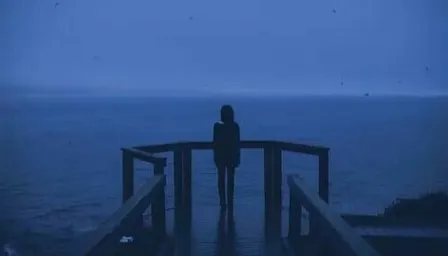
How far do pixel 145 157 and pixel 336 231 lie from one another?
4030mm

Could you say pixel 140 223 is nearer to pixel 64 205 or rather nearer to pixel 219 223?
pixel 219 223

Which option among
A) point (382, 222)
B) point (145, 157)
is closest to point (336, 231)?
point (145, 157)

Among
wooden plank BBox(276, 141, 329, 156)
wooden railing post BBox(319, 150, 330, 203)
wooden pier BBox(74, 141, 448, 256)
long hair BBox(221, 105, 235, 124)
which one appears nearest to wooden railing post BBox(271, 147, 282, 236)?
wooden pier BBox(74, 141, 448, 256)

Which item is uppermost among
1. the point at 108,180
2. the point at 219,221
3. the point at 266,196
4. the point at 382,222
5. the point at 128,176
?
the point at 128,176

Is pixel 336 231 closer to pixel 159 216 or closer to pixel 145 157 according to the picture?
pixel 159 216

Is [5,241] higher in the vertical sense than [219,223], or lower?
lower

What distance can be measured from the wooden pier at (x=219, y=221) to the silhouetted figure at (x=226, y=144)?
17.5 inches

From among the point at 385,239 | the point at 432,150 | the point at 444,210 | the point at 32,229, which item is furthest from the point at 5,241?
the point at 432,150

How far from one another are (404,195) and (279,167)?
25.5m

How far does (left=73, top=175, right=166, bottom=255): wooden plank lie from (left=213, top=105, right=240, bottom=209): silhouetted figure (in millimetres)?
2111

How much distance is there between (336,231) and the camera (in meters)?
4.27

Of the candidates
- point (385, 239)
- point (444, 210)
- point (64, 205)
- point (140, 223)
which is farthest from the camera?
point (64, 205)

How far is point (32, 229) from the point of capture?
24.7m

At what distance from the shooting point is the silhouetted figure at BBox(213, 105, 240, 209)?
9045 millimetres
